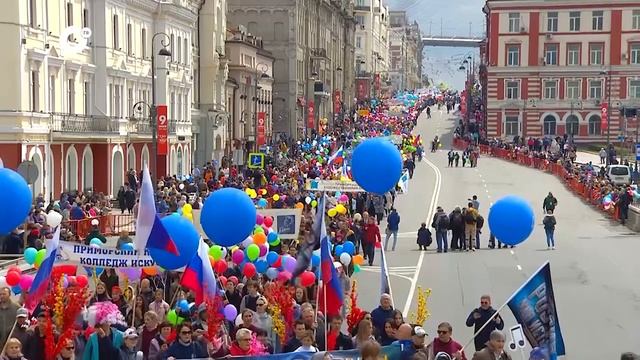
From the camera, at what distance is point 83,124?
41.0m

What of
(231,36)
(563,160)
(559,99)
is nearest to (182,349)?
(563,160)

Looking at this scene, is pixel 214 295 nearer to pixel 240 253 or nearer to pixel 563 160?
pixel 240 253

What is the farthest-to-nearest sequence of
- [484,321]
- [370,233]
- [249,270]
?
[370,233] < [249,270] < [484,321]

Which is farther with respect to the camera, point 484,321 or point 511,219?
point 511,219

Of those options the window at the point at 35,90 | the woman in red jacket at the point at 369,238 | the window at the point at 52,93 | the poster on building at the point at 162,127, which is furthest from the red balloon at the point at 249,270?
the poster on building at the point at 162,127

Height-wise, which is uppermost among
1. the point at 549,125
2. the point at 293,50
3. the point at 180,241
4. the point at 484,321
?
the point at 293,50

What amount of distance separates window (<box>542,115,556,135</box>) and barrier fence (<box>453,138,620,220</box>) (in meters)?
7.34

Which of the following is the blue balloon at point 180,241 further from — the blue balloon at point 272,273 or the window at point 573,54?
the window at point 573,54

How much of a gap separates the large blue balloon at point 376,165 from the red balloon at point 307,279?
6.06 ft

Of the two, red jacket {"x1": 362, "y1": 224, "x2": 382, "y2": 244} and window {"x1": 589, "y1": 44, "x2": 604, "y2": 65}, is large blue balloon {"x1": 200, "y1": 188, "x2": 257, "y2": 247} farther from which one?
window {"x1": 589, "y1": 44, "x2": 604, "y2": 65}

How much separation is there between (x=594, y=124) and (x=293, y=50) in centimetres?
2481

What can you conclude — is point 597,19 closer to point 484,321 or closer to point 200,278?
point 484,321

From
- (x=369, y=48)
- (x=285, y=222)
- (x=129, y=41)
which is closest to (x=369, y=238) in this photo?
(x=285, y=222)

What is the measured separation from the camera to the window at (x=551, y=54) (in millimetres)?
90812
